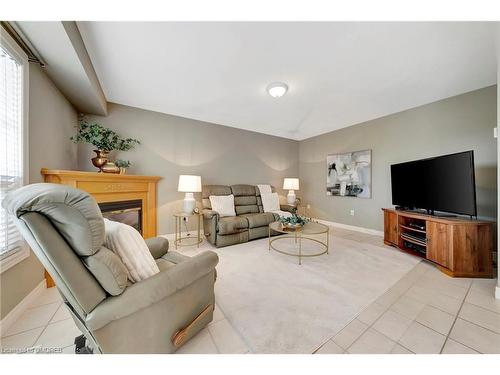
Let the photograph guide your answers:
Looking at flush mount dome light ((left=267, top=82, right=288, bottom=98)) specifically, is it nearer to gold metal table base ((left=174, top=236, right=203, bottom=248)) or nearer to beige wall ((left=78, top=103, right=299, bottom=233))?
beige wall ((left=78, top=103, right=299, bottom=233))

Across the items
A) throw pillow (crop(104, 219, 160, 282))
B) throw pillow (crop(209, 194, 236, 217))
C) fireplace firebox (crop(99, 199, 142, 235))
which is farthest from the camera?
throw pillow (crop(209, 194, 236, 217))

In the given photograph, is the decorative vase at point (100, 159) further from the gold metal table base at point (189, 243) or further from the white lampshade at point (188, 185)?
the gold metal table base at point (189, 243)

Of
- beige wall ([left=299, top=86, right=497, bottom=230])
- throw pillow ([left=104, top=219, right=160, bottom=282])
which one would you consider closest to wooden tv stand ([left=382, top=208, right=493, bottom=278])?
beige wall ([left=299, top=86, right=497, bottom=230])

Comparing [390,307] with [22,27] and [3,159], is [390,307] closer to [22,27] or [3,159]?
[3,159]

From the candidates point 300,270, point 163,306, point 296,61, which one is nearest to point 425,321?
point 300,270

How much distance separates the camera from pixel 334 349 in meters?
1.17

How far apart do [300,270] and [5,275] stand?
8.44 feet

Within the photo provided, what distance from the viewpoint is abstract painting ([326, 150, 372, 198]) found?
3857 mm

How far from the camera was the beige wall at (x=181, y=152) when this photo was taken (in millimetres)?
3170

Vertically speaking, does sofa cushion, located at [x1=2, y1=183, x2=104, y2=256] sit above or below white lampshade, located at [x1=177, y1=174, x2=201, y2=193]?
below

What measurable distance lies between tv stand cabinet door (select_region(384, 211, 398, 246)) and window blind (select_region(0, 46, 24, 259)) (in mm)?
4349

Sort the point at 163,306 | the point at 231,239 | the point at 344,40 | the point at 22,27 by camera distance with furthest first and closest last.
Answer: the point at 231,239 → the point at 344,40 → the point at 22,27 → the point at 163,306

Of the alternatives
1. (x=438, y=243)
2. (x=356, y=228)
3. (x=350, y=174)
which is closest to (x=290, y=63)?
(x=438, y=243)

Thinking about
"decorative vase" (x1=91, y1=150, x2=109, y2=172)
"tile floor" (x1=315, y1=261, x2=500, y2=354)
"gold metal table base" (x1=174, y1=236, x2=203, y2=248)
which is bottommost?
"tile floor" (x1=315, y1=261, x2=500, y2=354)
